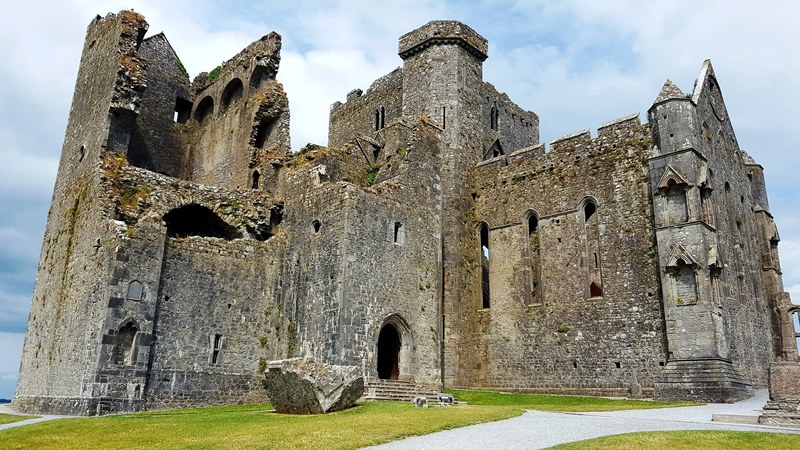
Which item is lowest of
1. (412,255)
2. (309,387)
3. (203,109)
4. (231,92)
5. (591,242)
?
(309,387)

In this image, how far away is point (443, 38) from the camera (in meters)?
29.3

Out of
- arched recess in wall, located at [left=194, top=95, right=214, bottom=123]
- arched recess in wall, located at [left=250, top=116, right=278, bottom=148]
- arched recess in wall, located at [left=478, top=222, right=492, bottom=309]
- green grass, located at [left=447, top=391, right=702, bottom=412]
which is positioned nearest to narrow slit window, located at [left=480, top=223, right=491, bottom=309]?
arched recess in wall, located at [left=478, top=222, right=492, bottom=309]

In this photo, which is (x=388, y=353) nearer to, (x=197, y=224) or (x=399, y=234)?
(x=399, y=234)

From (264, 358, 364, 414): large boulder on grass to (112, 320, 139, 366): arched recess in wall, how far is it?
5318mm

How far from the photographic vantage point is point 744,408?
16.9 m

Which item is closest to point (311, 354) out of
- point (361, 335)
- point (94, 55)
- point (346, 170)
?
point (361, 335)

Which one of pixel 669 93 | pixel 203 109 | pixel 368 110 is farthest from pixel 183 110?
pixel 669 93

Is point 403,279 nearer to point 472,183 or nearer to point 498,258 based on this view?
point 498,258

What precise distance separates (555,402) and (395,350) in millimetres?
6288

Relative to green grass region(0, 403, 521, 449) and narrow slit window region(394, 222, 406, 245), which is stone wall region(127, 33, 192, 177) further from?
green grass region(0, 403, 521, 449)

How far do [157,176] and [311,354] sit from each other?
27.3 feet

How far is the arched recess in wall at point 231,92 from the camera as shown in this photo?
30.1 m

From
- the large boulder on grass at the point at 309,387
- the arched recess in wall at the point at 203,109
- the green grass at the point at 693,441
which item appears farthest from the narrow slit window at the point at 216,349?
the green grass at the point at 693,441

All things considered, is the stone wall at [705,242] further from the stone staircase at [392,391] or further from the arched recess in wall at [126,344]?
the arched recess in wall at [126,344]
